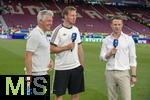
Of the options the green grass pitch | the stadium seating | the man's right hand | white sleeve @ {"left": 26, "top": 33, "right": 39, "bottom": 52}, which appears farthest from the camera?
the stadium seating

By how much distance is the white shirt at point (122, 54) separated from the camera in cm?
807

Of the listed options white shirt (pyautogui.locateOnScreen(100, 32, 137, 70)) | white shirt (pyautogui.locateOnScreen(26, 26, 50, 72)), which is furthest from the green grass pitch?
white shirt (pyautogui.locateOnScreen(26, 26, 50, 72))

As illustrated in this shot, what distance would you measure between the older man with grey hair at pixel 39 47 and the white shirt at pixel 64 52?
806mm

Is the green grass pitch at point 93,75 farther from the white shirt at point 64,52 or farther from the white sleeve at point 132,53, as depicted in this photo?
the white sleeve at point 132,53

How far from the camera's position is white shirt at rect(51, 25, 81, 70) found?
8.28 metres

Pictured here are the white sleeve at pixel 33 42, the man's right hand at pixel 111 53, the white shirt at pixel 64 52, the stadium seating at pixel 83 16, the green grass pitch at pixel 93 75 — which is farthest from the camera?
the stadium seating at pixel 83 16

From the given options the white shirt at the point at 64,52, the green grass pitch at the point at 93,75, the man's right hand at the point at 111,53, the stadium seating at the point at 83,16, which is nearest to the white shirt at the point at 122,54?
the man's right hand at the point at 111,53

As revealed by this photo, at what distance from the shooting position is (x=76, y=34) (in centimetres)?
827

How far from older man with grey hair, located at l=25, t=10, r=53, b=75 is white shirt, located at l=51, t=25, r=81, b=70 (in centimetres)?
81

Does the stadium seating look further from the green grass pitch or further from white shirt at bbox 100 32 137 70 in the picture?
white shirt at bbox 100 32 137 70

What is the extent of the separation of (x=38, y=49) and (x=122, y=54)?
173cm

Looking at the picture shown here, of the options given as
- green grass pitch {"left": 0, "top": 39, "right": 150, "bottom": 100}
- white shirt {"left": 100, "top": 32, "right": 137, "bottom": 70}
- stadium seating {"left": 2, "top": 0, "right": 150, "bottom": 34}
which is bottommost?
green grass pitch {"left": 0, "top": 39, "right": 150, "bottom": 100}

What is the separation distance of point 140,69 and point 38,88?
15.2 metres

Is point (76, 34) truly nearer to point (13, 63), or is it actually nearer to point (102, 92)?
point (102, 92)
